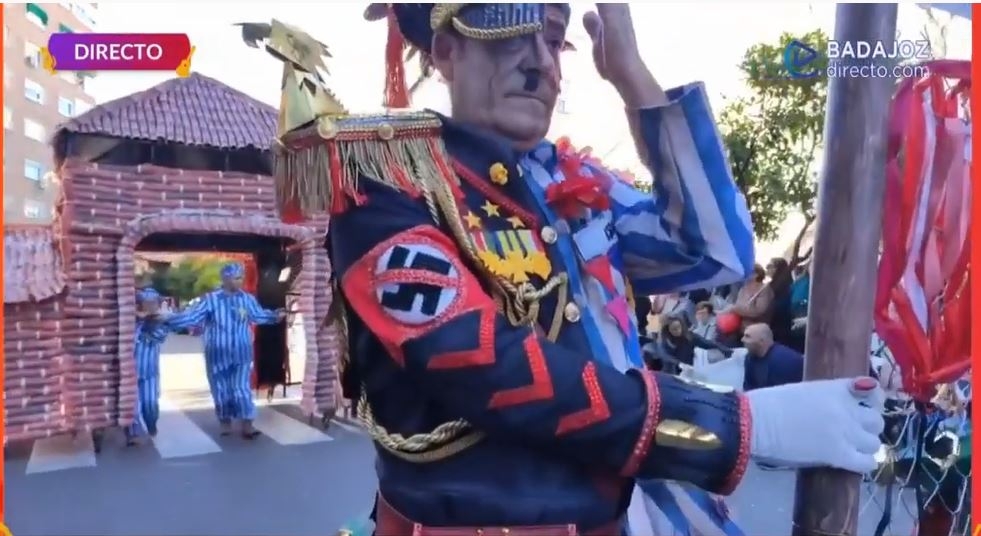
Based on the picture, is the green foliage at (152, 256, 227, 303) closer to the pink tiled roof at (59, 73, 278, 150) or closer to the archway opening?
the archway opening

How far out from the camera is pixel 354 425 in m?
1.13

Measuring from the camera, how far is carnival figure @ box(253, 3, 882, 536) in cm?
76

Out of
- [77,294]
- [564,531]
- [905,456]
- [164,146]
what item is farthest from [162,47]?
[905,456]

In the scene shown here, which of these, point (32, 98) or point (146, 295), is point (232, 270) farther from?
point (32, 98)

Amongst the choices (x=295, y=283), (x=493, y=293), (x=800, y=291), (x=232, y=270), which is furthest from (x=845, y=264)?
(x=232, y=270)

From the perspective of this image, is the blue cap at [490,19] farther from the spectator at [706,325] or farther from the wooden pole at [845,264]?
the spectator at [706,325]

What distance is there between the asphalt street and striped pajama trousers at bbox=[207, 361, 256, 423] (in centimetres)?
2

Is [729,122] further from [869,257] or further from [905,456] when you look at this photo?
[905,456]

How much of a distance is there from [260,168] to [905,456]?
0.99 metres

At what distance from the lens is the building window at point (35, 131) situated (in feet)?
4.00

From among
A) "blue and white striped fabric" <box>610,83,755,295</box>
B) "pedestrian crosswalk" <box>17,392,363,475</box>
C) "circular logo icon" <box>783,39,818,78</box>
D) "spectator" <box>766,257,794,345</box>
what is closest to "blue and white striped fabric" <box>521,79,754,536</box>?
"blue and white striped fabric" <box>610,83,755,295</box>

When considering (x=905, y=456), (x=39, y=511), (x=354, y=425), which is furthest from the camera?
(x=39, y=511)

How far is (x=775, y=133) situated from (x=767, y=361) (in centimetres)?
30

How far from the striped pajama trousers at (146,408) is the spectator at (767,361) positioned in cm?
85
